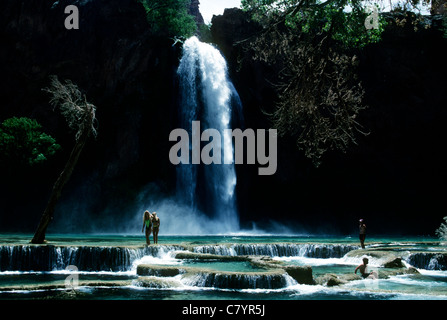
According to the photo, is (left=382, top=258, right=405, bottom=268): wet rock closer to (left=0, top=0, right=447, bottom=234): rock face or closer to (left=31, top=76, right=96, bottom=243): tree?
(left=31, top=76, right=96, bottom=243): tree

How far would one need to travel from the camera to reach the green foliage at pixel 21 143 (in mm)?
34281

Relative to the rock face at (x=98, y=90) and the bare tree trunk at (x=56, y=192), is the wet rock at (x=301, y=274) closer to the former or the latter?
the bare tree trunk at (x=56, y=192)

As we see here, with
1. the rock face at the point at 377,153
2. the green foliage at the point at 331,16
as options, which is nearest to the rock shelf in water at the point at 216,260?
the green foliage at the point at 331,16

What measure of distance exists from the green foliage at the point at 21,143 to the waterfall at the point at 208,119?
10.7 metres

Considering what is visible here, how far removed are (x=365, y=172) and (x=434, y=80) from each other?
9.27 m

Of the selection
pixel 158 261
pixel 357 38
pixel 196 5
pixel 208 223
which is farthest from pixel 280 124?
pixel 196 5

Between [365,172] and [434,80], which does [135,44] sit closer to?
[365,172]

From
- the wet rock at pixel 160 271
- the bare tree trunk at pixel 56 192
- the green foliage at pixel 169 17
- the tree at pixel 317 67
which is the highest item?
the green foliage at pixel 169 17

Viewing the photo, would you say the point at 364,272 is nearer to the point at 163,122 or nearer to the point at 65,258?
the point at 65,258

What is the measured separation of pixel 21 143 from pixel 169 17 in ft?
57.5

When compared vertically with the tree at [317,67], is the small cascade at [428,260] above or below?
below

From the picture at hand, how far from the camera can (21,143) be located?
3434 centimetres

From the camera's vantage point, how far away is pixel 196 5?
Answer: 96750mm

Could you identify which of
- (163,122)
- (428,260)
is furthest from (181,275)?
(163,122)
